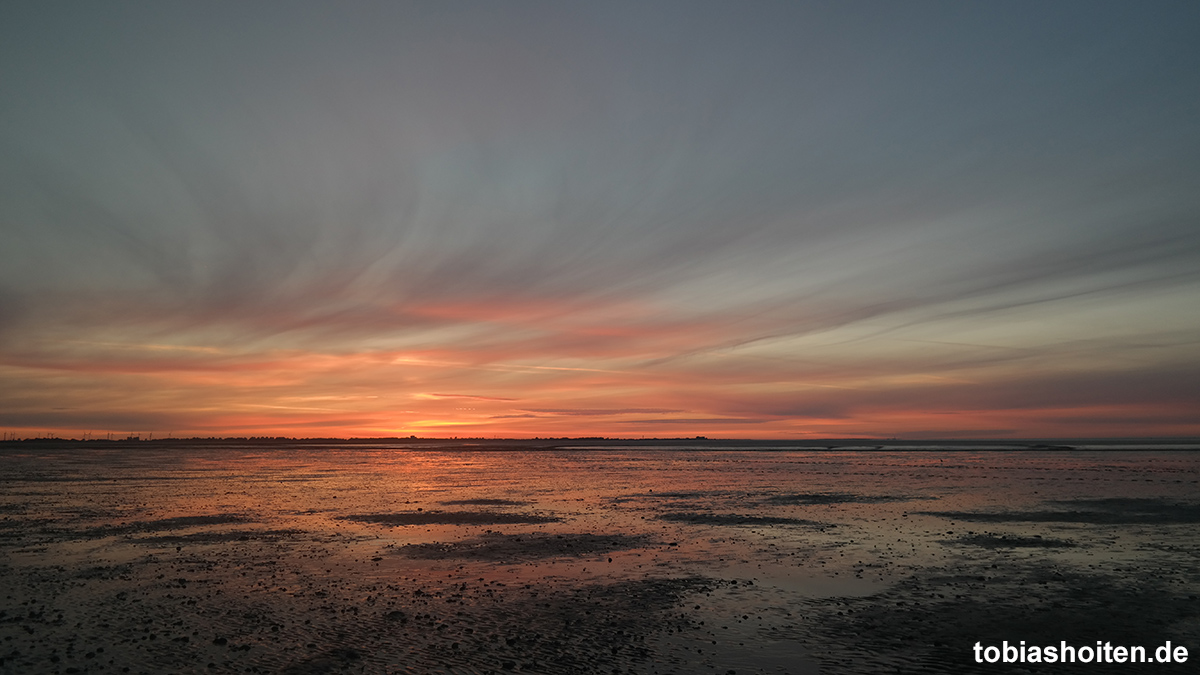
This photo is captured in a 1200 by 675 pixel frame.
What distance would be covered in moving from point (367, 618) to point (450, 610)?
1938mm

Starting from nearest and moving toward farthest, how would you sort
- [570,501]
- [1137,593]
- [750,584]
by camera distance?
[1137,593] < [750,584] < [570,501]

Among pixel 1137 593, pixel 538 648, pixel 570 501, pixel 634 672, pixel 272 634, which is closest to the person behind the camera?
pixel 634 672

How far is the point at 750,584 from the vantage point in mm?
18703

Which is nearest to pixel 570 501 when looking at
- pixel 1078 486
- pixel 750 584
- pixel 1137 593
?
pixel 750 584

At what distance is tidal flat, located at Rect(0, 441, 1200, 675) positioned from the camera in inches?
508

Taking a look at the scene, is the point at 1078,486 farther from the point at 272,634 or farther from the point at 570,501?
the point at 272,634

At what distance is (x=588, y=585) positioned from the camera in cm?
1862

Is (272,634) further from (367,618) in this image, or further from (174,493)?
(174,493)

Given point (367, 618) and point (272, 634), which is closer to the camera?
point (272, 634)

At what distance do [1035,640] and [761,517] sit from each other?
1944cm

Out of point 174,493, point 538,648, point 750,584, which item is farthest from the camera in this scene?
point 174,493

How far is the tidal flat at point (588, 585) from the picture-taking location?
1290cm

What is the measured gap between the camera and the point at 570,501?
40.9m

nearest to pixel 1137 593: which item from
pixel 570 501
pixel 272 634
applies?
pixel 272 634
